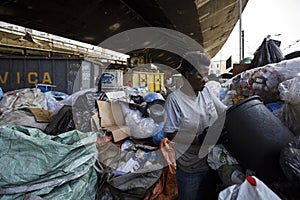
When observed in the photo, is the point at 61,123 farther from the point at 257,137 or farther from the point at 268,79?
the point at 268,79

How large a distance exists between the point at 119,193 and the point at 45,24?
348 cm

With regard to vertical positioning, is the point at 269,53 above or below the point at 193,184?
above

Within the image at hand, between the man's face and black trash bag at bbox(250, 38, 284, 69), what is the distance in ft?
2.74

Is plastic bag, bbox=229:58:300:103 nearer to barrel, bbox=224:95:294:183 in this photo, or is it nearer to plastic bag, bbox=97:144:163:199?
barrel, bbox=224:95:294:183

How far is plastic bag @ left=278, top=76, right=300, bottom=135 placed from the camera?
3.47 ft

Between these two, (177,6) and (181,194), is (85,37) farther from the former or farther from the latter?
(181,194)

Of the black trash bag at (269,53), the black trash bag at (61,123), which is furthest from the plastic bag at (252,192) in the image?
the black trash bag at (269,53)

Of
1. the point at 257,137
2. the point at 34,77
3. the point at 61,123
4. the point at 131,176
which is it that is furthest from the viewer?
the point at 34,77

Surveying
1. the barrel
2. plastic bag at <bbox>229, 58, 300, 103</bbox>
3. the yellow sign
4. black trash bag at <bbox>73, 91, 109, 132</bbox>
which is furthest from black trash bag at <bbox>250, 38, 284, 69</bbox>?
the yellow sign

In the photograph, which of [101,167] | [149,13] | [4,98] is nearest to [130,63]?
[149,13]

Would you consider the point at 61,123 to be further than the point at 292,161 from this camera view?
Yes

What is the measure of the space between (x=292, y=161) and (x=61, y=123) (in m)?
1.48

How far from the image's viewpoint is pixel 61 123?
1.62 meters

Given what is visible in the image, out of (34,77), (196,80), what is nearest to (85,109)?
(196,80)
